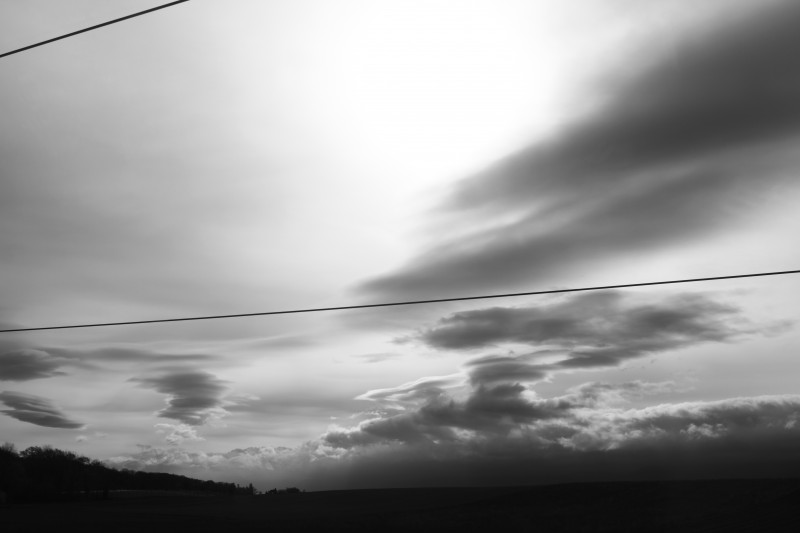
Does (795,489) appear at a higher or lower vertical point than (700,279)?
lower

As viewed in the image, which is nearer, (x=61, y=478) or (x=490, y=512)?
(x=490, y=512)

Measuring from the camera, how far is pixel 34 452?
4323 inches

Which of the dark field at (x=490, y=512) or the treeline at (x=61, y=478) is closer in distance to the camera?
the dark field at (x=490, y=512)

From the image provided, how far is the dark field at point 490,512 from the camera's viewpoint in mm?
49866

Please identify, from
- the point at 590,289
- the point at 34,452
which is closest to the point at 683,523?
the point at 590,289

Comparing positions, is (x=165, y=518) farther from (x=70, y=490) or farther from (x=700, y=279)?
(x=700, y=279)

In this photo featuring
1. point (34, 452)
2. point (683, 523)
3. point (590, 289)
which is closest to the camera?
point (590, 289)

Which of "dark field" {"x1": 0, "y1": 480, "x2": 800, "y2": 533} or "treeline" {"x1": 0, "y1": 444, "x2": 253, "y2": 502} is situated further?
"treeline" {"x1": 0, "y1": 444, "x2": 253, "y2": 502}

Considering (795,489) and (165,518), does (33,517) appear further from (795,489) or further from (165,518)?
(795,489)

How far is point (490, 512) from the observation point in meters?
59.2

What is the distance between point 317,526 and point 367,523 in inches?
161

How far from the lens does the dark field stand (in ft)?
164

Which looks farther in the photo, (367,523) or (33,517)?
(33,517)

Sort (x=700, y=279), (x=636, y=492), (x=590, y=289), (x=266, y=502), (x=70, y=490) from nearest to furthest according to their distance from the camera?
(x=700, y=279)
(x=590, y=289)
(x=636, y=492)
(x=266, y=502)
(x=70, y=490)
